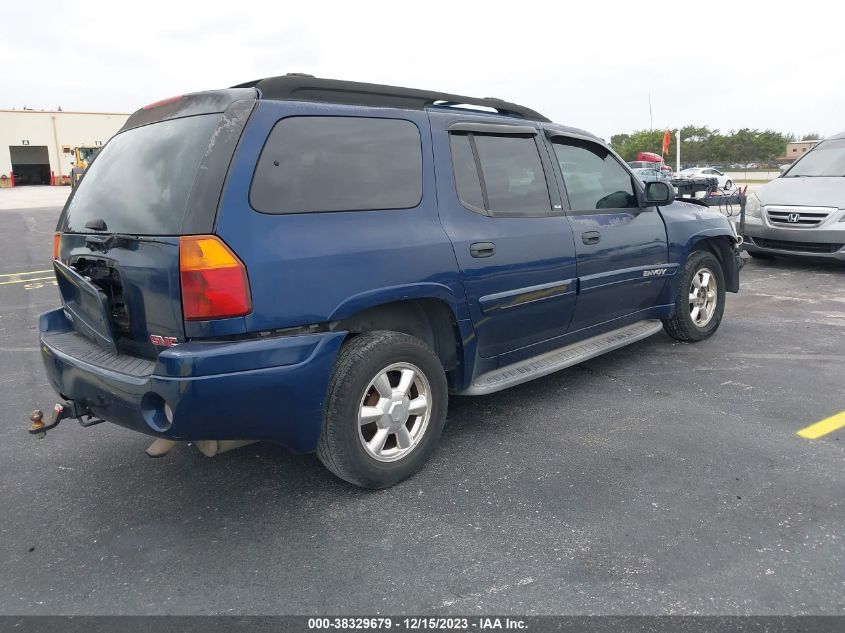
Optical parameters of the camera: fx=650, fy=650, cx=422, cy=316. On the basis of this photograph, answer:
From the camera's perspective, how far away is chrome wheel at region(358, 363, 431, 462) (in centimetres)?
296

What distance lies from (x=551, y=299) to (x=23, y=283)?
818 cm

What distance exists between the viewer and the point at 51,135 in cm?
6022

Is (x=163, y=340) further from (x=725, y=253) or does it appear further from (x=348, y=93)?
(x=725, y=253)

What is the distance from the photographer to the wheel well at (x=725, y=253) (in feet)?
17.5

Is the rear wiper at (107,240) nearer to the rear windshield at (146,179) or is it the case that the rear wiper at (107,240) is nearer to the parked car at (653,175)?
the rear windshield at (146,179)

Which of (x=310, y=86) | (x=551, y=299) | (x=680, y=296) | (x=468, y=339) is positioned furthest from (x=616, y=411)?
(x=310, y=86)

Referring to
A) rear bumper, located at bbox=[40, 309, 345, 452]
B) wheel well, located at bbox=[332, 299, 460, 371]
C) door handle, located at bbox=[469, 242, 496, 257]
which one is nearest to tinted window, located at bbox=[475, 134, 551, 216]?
door handle, located at bbox=[469, 242, 496, 257]

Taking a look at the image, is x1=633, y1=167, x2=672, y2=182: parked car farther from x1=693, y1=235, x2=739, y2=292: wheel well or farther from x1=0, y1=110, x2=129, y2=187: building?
x1=0, y1=110, x2=129, y2=187: building

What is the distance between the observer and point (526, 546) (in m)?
2.58

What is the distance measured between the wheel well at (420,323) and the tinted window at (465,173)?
0.60 metres

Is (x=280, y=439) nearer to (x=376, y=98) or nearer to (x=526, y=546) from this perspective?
(x=526, y=546)

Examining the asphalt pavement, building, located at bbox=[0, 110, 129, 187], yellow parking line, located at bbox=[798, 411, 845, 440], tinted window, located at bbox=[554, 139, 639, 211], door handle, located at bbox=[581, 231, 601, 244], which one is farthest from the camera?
building, located at bbox=[0, 110, 129, 187]

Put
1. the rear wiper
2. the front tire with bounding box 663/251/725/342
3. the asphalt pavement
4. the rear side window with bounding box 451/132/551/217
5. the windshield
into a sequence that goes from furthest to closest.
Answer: the windshield, the front tire with bounding box 663/251/725/342, the rear side window with bounding box 451/132/551/217, the rear wiper, the asphalt pavement

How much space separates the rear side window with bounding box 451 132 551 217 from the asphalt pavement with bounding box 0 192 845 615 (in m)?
1.26
